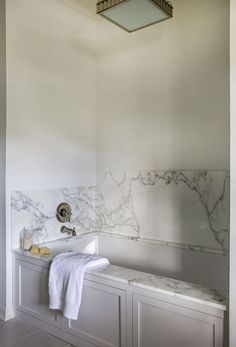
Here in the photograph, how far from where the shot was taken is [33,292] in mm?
2850

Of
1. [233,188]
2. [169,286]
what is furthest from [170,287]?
[233,188]

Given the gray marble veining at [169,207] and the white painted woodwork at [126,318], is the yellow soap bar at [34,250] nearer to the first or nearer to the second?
the white painted woodwork at [126,318]

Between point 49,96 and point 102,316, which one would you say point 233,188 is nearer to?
point 102,316

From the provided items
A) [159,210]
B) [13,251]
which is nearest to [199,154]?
[159,210]

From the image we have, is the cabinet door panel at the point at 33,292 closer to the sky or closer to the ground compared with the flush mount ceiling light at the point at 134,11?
closer to the ground

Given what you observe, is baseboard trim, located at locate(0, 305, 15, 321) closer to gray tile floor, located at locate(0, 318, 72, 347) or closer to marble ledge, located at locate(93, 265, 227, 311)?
gray tile floor, located at locate(0, 318, 72, 347)

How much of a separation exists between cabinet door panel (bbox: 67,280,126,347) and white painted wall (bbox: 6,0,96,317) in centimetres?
99

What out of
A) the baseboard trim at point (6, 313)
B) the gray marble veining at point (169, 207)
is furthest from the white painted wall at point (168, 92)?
the baseboard trim at point (6, 313)

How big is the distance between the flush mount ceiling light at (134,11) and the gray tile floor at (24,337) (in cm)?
261

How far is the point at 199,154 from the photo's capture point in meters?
3.05

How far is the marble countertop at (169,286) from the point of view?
187 cm

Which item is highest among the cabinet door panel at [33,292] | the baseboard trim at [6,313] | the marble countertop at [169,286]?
the marble countertop at [169,286]

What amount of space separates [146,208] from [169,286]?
1390 mm

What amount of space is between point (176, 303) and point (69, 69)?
109 inches
